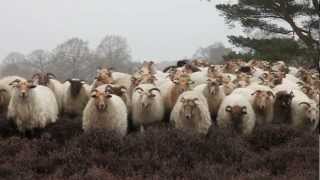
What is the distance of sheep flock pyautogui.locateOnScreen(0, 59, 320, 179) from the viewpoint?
50.3 ft

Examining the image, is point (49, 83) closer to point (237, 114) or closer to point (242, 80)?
point (242, 80)

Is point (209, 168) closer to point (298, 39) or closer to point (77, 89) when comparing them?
point (77, 89)

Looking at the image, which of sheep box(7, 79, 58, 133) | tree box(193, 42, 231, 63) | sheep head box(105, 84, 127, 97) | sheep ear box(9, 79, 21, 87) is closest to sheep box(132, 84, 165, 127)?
sheep head box(105, 84, 127, 97)

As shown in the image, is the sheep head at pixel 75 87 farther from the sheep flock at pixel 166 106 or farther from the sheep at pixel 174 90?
the sheep at pixel 174 90

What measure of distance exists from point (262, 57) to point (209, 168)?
22.0m

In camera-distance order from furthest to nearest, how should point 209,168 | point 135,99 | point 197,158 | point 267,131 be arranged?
point 135,99
point 267,131
point 197,158
point 209,168

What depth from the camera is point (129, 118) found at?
57.3 ft

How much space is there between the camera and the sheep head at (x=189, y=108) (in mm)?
15414

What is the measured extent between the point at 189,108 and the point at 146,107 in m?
1.72

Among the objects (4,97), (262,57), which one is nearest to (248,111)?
(4,97)

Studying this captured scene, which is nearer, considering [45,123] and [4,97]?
[45,123]

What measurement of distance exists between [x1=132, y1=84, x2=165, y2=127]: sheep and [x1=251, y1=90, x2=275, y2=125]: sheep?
2.51m

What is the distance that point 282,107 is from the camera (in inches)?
711

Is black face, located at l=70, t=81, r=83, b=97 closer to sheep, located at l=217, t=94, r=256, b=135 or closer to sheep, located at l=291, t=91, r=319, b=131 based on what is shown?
sheep, located at l=217, t=94, r=256, b=135
